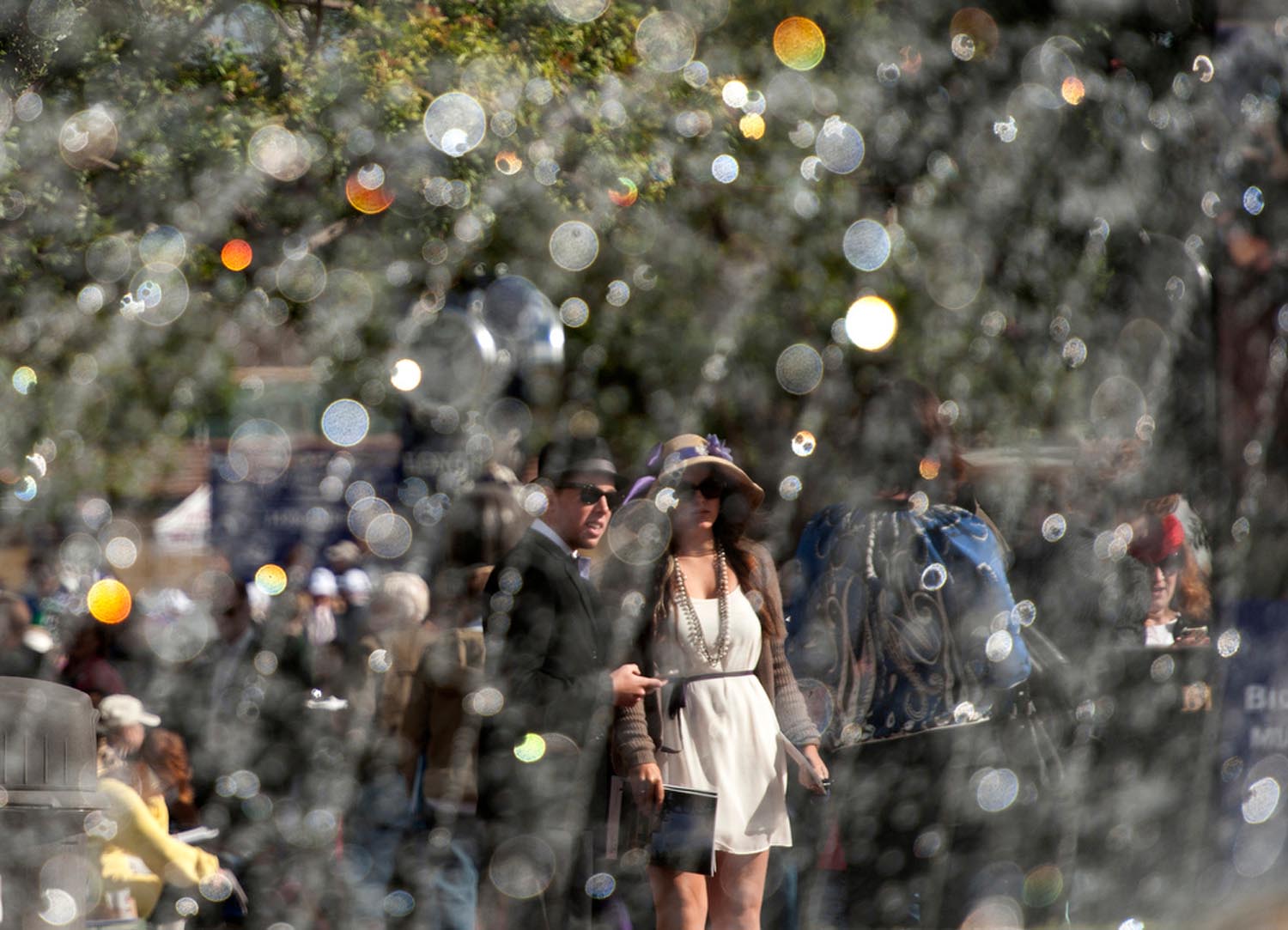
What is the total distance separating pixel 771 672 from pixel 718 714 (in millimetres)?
155

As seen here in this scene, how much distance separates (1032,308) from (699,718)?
11.1 feet

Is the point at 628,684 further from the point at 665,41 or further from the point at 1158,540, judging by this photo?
the point at 665,41

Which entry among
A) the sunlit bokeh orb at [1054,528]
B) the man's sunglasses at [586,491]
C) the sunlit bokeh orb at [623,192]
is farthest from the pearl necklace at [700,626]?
the sunlit bokeh orb at [623,192]

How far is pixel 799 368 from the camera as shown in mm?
6254

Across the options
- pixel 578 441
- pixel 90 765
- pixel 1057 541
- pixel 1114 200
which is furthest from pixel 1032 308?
pixel 90 765

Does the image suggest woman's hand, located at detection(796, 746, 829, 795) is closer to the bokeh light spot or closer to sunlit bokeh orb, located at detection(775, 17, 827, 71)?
the bokeh light spot

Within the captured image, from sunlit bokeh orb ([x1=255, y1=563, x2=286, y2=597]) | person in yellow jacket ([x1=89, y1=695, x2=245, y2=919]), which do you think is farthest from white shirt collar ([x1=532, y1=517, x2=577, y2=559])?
sunlit bokeh orb ([x1=255, y1=563, x2=286, y2=597])

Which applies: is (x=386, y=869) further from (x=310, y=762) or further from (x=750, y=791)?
(x=750, y=791)

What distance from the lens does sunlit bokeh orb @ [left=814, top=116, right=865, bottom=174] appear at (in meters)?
5.59

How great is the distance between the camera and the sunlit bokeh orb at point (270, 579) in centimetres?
531

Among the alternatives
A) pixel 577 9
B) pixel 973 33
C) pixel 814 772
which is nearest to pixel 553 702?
A: pixel 814 772

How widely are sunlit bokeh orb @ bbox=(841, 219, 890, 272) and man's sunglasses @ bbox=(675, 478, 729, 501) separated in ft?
10.2

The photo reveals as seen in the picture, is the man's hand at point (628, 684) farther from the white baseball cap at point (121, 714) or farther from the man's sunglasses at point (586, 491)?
the white baseball cap at point (121, 714)

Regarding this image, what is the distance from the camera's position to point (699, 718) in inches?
108
